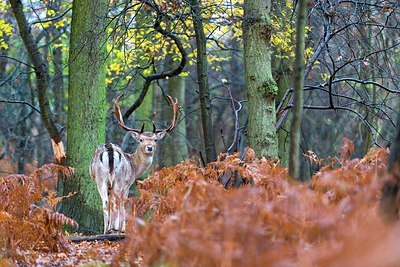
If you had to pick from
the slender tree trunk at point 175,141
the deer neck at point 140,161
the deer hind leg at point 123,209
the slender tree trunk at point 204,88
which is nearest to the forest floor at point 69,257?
the deer hind leg at point 123,209

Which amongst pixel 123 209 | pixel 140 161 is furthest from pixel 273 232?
pixel 140 161

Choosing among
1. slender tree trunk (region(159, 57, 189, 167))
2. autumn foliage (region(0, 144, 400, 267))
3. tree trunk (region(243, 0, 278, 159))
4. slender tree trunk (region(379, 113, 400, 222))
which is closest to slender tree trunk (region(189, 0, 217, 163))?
tree trunk (region(243, 0, 278, 159))

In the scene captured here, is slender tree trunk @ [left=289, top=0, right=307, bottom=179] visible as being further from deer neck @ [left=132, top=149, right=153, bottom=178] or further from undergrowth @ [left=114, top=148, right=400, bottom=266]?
deer neck @ [left=132, top=149, right=153, bottom=178]

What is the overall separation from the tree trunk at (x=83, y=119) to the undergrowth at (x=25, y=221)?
401 cm

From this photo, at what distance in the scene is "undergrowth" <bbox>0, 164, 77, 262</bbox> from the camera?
24.8 ft

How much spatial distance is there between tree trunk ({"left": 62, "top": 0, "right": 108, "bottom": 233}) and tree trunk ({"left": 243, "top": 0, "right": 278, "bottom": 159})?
138 inches

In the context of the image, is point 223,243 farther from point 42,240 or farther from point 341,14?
point 341,14

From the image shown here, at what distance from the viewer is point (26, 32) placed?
543 inches

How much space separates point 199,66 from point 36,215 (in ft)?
20.9

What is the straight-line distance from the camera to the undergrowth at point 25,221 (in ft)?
24.8

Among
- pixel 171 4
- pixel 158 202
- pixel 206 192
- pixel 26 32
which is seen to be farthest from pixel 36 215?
pixel 26 32

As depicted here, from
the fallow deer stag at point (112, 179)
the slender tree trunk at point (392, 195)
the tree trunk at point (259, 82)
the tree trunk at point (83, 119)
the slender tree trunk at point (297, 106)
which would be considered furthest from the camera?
the tree trunk at point (83, 119)

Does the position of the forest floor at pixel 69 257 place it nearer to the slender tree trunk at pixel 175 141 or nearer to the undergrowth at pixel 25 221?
the undergrowth at pixel 25 221

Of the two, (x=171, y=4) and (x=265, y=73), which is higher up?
(x=171, y=4)
